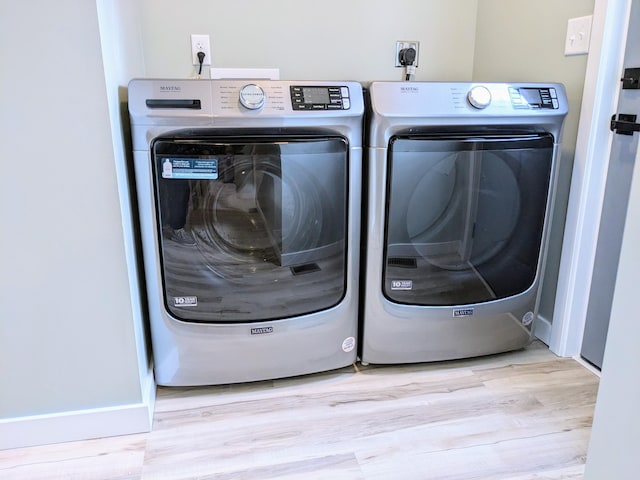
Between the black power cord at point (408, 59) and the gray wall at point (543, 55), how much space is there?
0.99ft

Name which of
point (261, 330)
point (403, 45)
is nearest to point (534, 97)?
point (403, 45)

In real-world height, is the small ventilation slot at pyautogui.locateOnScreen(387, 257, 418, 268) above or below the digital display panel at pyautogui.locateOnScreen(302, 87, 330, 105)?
below

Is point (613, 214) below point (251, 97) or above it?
below

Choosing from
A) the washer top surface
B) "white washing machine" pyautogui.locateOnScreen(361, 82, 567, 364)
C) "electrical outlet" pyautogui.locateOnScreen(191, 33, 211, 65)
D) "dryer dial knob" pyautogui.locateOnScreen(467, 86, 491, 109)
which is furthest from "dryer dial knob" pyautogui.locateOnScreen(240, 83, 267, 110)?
"electrical outlet" pyautogui.locateOnScreen(191, 33, 211, 65)

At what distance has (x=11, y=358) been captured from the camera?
1274mm

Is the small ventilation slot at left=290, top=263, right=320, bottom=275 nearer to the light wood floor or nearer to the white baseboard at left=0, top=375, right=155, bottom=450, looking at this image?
the light wood floor

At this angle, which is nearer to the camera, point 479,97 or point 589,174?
point 479,97

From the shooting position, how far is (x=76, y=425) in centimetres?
135

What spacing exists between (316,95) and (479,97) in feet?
1.57

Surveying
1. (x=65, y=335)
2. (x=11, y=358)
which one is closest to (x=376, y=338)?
(x=65, y=335)

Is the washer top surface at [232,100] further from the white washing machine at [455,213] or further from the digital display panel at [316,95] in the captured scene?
the white washing machine at [455,213]

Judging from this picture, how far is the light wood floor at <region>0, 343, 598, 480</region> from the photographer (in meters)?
1.26

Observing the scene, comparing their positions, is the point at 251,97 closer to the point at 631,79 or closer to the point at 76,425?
the point at 76,425

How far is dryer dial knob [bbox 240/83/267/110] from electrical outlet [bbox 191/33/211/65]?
0.71 m
